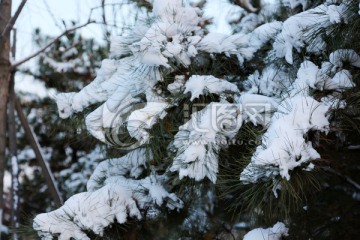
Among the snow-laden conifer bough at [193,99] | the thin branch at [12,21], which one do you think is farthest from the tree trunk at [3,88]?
the snow-laden conifer bough at [193,99]

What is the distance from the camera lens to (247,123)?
6.79 feet

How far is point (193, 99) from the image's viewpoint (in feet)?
7.06

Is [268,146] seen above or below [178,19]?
below

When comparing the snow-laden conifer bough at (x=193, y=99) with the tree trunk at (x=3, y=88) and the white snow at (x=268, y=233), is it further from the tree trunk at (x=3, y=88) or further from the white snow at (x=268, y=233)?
the tree trunk at (x=3, y=88)

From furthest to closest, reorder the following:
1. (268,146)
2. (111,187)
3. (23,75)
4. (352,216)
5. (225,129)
→ (23,75)
(352,216)
(111,187)
(225,129)
(268,146)

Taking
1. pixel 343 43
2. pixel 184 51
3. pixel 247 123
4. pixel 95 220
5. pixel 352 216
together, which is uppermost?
pixel 184 51

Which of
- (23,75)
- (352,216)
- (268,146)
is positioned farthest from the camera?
(23,75)

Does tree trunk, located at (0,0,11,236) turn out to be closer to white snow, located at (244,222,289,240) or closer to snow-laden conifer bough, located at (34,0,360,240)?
snow-laden conifer bough, located at (34,0,360,240)

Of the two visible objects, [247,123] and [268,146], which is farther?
[247,123]

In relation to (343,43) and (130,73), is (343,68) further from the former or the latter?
(130,73)

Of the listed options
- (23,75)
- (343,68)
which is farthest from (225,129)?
(23,75)

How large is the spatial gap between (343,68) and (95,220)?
4.32ft

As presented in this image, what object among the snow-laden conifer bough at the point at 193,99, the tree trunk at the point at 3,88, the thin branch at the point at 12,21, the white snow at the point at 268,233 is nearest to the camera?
the snow-laden conifer bough at the point at 193,99

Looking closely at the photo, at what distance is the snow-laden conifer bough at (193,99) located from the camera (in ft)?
5.62
